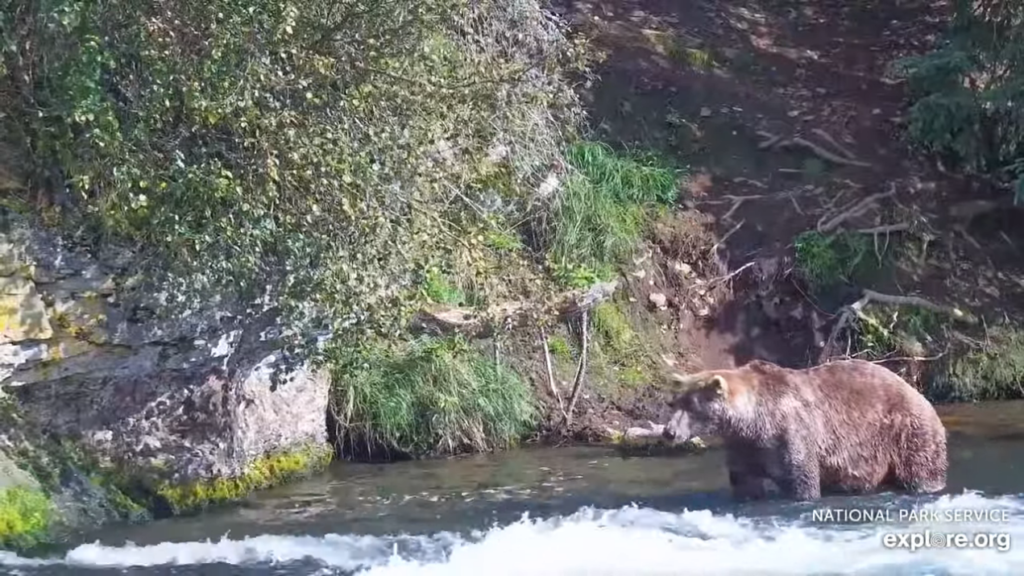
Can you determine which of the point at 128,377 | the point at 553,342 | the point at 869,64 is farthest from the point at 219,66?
the point at 869,64

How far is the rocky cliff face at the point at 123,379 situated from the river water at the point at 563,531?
0.47 m

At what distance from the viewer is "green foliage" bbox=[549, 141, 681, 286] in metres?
12.4

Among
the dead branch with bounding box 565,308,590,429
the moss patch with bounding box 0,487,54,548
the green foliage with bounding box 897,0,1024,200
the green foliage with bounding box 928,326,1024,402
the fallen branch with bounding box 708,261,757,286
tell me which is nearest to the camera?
the moss patch with bounding box 0,487,54,548

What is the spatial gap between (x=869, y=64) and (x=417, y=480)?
10.3 metres

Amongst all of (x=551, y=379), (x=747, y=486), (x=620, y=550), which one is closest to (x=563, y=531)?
(x=620, y=550)

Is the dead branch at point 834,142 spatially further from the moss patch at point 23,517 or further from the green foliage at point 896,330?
the moss patch at point 23,517

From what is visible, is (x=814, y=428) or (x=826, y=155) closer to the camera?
(x=814, y=428)

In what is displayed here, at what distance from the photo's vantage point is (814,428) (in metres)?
8.01

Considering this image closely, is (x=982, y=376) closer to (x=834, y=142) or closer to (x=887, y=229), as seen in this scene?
(x=887, y=229)

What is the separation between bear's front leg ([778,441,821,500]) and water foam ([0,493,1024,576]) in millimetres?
395

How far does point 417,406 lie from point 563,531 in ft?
10.0

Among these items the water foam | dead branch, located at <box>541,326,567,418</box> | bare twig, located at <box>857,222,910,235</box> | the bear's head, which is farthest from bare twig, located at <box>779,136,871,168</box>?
the bear's head

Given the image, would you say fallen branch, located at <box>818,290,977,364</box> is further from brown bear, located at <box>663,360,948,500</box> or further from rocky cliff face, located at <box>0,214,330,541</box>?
rocky cliff face, located at <box>0,214,330,541</box>

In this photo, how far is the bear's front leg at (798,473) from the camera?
7.92 metres
